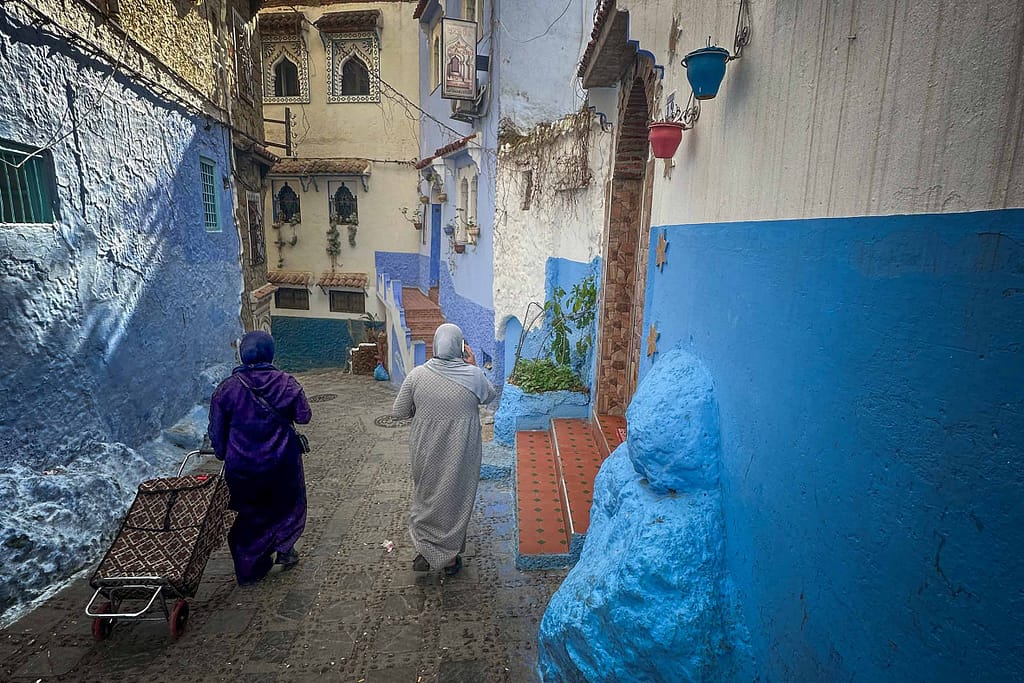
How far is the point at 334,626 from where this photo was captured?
11.8ft

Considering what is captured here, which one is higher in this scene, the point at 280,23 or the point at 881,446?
the point at 280,23

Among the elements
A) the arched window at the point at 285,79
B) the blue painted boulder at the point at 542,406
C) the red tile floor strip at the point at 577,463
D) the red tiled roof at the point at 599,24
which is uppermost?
the arched window at the point at 285,79

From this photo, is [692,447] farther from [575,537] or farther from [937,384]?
[575,537]

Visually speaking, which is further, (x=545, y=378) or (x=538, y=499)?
(x=545, y=378)

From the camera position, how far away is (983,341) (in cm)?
111

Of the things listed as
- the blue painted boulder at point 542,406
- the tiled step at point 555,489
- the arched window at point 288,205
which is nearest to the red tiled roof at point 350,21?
the arched window at point 288,205

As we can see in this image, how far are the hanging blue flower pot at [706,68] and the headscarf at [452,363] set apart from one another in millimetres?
2242

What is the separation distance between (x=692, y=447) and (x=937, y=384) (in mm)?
1291

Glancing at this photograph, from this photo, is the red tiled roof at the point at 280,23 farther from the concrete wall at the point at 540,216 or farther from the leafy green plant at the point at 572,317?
the leafy green plant at the point at 572,317

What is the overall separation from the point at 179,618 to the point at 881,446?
3.91m

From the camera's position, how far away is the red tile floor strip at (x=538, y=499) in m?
4.19

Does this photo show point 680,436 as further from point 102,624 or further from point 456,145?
point 456,145

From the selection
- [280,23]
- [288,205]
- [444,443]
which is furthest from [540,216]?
[280,23]

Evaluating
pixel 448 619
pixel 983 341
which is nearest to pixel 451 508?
pixel 448 619
